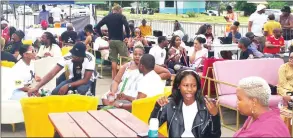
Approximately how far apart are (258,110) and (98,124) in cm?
127

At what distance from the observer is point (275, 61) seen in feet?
25.5

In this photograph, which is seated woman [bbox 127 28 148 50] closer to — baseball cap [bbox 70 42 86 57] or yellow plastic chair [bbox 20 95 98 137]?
baseball cap [bbox 70 42 86 57]

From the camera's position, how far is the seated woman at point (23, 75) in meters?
6.81

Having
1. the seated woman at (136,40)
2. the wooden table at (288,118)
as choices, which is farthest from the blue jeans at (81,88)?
the seated woman at (136,40)

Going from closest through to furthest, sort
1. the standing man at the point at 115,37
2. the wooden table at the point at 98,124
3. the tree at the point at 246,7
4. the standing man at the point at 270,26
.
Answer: the wooden table at the point at 98,124
the standing man at the point at 115,37
the standing man at the point at 270,26
the tree at the point at 246,7

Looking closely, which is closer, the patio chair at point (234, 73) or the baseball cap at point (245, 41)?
the patio chair at point (234, 73)

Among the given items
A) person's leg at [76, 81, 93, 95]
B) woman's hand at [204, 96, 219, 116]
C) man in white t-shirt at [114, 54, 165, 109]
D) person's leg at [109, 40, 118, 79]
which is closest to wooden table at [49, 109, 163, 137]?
woman's hand at [204, 96, 219, 116]

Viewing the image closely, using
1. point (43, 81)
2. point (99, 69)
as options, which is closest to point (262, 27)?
point (99, 69)

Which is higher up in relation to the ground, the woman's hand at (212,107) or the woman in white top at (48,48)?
the woman in white top at (48,48)

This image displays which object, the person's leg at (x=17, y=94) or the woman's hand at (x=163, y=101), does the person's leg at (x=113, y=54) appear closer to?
the person's leg at (x=17, y=94)

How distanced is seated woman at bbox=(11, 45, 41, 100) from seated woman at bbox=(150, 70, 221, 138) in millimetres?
3063

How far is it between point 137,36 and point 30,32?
4.22 meters

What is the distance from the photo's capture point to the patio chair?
698cm

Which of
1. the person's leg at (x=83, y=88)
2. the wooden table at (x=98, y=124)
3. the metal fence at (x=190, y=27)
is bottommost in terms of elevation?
the person's leg at (x=83, y=88)
